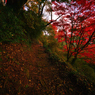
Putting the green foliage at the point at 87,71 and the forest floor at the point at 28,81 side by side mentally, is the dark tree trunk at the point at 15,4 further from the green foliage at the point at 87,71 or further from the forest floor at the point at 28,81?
the green foliage at the point at 87,71

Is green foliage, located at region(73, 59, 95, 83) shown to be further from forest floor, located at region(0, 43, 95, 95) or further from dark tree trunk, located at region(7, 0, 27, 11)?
dark tree trunk, located at region(7, 0, 27, 11)

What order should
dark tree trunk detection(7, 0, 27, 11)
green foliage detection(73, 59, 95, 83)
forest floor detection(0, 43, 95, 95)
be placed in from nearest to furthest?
forest floor detection(0, 43, 95, 95) → dark tree trunk detection(7, 0, 27, 11) → green foliage detection(73, 59, 95, 83)

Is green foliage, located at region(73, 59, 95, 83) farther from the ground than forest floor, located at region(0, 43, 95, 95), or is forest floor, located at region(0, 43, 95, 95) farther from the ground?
forest floor, located at region(0, 43, 95, 95)

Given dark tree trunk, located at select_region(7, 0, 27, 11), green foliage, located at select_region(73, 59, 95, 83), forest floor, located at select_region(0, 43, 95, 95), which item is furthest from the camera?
green foliage, located at select_region(73, 59, 95, 83)

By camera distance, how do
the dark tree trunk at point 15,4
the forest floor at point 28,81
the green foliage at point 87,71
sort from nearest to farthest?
the forest floor at point 28,81, the dark tree trunk at point 15,4, the green foliage at point 87,71

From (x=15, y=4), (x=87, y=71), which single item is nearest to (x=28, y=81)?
(x=15, y=4)

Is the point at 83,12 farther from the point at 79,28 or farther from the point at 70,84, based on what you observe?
the point at 70,84

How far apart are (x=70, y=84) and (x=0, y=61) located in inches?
150

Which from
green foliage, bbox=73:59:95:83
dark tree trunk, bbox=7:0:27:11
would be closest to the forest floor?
dark tree trunk, bbox=7:0:27:11

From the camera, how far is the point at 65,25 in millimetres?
6648

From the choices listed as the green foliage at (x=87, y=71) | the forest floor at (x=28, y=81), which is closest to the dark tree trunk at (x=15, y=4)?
→ the forest floor at (x=28, y=81)

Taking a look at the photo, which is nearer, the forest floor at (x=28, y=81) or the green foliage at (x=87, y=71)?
the forest floor at (x=28, y=81)

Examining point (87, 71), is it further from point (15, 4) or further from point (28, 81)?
point (15, 4)

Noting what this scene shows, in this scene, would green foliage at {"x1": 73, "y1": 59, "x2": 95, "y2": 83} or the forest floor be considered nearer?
the forest floor
